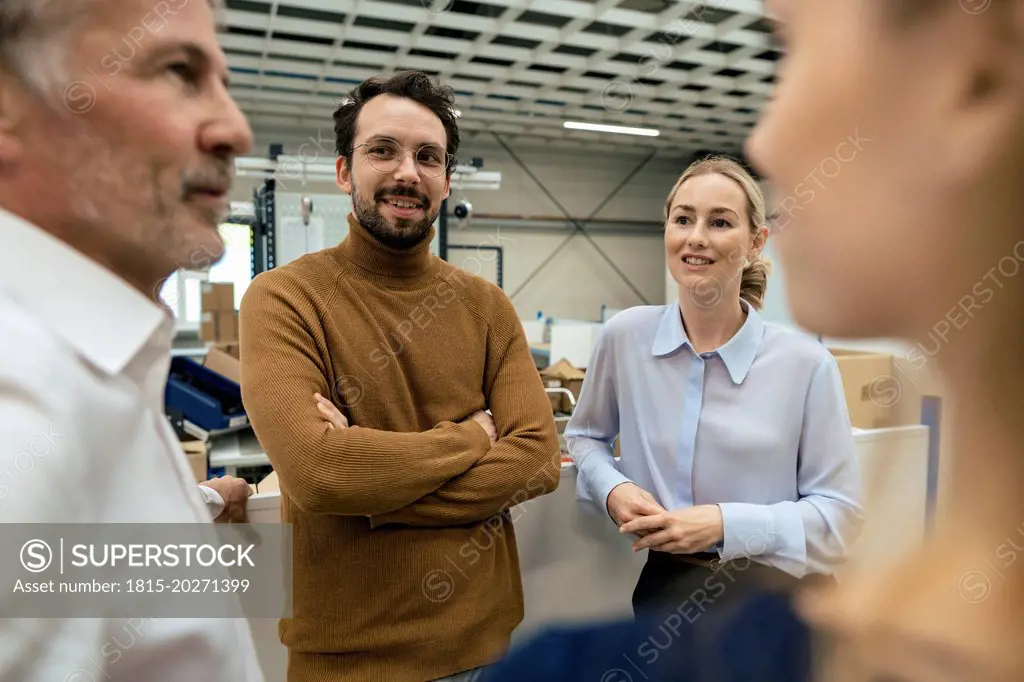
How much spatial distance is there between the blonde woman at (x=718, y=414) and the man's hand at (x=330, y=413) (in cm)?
45

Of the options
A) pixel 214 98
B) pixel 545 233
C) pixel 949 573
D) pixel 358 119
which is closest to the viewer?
pixel 949 573

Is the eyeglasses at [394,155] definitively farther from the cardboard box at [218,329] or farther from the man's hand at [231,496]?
the cardboard box at [218,329]

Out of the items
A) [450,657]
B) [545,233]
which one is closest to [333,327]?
[450,657]

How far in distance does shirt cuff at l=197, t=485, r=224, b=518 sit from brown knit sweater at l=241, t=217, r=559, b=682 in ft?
0.51

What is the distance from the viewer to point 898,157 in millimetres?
204

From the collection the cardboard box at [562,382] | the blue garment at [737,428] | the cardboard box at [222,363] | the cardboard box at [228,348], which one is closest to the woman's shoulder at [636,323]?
the blue garment at [737,428]

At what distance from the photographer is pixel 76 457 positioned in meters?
0.32

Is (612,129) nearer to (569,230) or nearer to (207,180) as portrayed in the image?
(569,230)

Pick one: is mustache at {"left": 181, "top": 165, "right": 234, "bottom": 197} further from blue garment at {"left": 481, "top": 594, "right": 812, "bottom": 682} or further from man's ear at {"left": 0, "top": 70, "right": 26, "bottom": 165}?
blue garment at {"left": 481, "top": 594, "right": 812, "bottom": 682}

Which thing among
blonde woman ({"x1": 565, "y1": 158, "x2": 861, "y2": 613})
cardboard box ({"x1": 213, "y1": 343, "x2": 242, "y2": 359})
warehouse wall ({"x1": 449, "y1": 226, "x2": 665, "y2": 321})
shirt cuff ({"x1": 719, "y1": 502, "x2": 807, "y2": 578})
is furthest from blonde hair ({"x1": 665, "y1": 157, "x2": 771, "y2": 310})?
warehouse wall ({"x1": 449, "y1": 226, "x2": 665, "y2": 321})

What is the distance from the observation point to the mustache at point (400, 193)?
0.93m

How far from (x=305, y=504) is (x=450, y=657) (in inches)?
12.8

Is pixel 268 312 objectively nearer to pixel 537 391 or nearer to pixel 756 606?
pixel 537 391

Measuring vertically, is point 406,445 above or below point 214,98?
below
